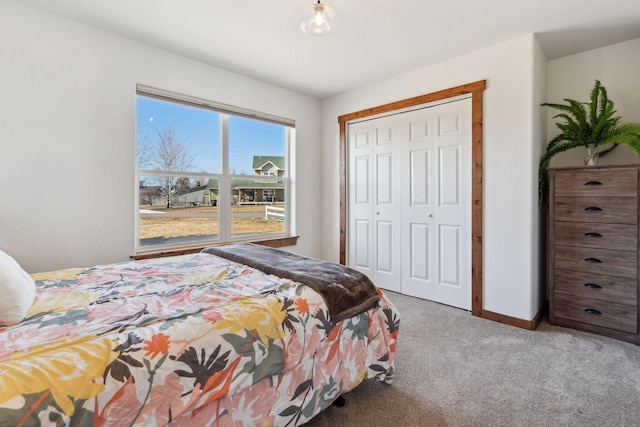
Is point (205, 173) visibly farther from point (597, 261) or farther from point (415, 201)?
point (597, 261)

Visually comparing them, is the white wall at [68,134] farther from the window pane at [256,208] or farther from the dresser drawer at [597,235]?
the dresser drawer at [597,235]

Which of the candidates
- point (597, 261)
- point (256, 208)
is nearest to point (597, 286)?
point (597, 261)

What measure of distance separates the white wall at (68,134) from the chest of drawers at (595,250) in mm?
3573

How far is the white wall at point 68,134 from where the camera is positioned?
2133 mm

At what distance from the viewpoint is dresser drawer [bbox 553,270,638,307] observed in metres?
2.31

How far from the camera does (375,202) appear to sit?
3697 millimetres

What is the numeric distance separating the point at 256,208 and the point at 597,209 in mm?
3224

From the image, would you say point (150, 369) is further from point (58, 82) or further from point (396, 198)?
point (396, 198)

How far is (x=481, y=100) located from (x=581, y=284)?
177cm

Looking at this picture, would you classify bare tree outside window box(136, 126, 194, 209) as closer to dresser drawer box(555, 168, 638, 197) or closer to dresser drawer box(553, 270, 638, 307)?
dresser drawer box(555, 168, 638, 197)

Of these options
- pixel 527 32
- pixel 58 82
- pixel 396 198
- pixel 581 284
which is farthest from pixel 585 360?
pixel 58 82

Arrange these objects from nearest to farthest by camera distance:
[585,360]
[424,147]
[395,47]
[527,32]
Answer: [585,360]
[527,32]
[395,47]
[424,147]

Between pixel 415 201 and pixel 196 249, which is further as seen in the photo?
pixel 415 201

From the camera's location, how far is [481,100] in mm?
2811
